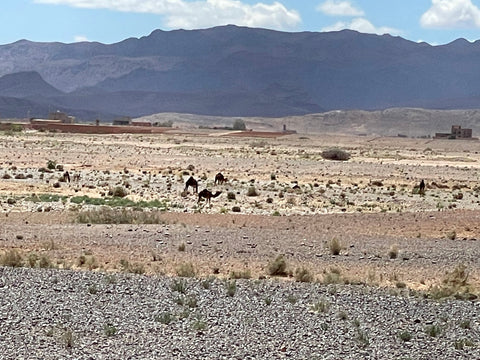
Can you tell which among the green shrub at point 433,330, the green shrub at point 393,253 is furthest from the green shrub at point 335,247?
the green shrub at point 433,330

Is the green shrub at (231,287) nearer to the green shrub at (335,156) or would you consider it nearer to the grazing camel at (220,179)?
the grazing camel at (220,179)

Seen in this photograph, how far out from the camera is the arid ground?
64.6 feet

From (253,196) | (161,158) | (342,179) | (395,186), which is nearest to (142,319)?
(253,196)

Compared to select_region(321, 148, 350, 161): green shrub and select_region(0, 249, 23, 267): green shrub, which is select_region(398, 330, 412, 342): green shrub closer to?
select_region(0, 249, 23, 267): green shrub

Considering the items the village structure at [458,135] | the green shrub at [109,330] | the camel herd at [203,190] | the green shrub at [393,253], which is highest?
the green shrub at [109,330]

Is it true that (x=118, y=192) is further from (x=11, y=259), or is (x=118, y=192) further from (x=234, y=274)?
(x=234, y=274)

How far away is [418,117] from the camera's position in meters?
199

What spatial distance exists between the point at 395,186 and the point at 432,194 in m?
4.60

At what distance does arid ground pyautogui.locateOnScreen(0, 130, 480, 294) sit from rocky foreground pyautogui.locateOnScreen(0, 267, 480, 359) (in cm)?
201

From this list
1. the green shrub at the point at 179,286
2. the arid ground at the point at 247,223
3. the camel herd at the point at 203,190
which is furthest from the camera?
the camel herd at the point at 203,190

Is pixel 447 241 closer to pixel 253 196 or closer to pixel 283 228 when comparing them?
pixel 283 228

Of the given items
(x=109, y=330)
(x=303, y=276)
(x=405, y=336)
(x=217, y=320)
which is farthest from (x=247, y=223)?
(x=109, y=330)

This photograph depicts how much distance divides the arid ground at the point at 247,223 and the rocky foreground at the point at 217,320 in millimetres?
2008

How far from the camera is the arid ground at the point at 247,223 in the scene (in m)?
19.7
